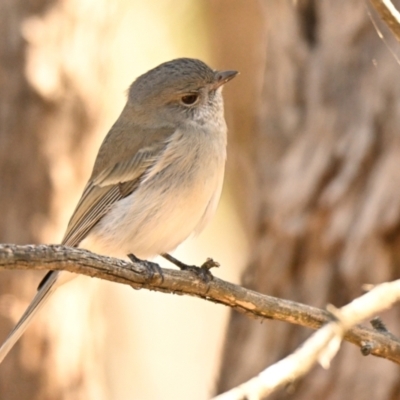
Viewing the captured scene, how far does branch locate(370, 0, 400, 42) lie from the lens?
2.88 meters

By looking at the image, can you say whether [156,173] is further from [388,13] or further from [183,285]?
[388,13]

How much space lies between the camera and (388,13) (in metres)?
2.91

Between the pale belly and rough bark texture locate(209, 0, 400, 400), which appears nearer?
the pale belly

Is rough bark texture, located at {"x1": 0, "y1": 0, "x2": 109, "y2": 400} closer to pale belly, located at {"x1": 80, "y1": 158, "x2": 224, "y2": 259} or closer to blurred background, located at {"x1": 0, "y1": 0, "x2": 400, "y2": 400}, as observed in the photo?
blurred background, located at {"x1": 0, "y1": 0, "x2": 400, "y2": 400}

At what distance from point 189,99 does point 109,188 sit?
73 cm

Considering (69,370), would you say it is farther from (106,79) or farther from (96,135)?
(106,79)

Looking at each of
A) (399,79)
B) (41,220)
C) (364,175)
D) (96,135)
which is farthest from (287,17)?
(41,220)

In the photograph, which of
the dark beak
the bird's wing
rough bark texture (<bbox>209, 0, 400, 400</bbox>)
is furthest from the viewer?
rough bark texture (<bbox>209, 0, 400, 400</bbox>)

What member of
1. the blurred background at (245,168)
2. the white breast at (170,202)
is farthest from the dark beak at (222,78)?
the blurred background at (245,168)

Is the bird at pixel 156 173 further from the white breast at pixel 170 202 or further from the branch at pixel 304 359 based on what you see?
the branch at pixel 304 359

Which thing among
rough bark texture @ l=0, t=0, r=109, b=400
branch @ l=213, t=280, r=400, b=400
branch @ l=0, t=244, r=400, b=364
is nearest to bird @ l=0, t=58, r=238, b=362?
branch @ l=0, t=244, r=400, b=364

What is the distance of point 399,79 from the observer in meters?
5.03

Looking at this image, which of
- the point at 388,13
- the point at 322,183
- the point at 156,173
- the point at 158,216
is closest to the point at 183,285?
the point at 158,216

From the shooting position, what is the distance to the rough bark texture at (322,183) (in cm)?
492
